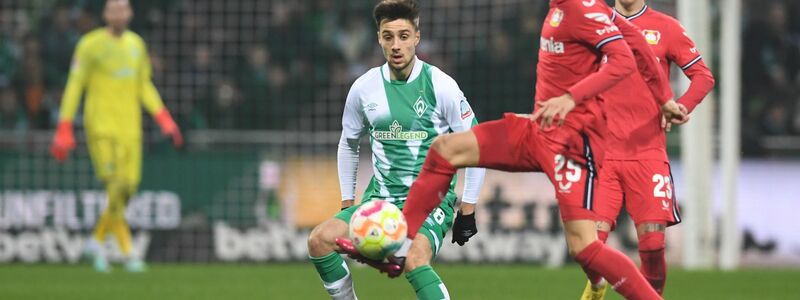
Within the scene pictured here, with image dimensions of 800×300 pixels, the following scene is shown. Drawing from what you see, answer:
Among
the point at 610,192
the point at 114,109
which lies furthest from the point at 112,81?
the point at 610,192

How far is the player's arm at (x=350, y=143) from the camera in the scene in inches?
295

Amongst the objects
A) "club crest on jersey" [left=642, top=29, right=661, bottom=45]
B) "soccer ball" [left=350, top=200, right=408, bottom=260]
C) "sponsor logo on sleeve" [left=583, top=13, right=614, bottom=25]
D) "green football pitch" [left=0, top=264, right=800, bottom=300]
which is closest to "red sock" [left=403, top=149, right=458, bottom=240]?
"soccer ball" [left=350, top=200, right=408, bottom=260]

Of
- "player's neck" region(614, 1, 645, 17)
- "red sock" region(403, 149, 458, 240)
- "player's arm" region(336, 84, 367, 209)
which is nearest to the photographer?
"red sock" region(403, 149, 458, 240)

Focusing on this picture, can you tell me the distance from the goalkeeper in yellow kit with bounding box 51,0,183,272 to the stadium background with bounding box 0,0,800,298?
3.35 ft

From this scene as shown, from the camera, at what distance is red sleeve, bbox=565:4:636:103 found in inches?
Answer: 254

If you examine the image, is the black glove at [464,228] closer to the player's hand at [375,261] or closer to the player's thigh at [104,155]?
the player's hand at [375,261]

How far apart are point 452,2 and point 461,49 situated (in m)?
0.65

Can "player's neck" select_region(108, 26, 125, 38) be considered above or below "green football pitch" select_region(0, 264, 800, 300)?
above

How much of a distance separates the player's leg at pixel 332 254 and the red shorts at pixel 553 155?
Result: 0.90 metres

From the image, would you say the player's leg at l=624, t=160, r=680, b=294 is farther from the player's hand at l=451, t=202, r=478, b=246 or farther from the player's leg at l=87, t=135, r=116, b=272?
the player's leg at l=87, t=135, r=116, b=272

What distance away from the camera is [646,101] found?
816 centimetres

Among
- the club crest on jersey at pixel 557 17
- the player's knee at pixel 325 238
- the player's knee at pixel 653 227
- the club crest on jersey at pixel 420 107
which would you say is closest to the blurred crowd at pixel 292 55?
the player's knee at pixel 653 227

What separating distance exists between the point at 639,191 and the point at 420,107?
1537 millimetres

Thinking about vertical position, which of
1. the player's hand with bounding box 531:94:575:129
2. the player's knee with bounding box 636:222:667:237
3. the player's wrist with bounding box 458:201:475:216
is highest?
the player's hand with bounding box 531:94:575:129
